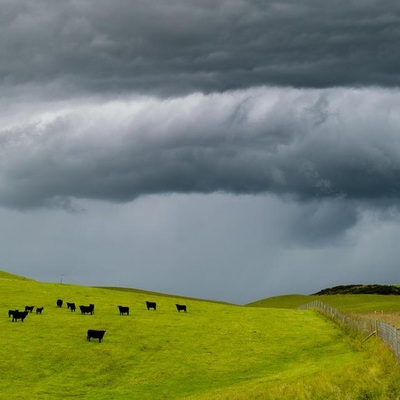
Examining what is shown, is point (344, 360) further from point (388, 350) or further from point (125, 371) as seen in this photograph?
point (125, 371)

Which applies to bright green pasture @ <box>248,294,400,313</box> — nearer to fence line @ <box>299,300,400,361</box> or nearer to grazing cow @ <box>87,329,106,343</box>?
fence line @ <box>299,300,400,361</box>

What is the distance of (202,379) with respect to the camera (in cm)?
4853

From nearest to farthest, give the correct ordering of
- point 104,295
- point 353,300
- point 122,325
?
point 122,325
point 104,295
point 353,300

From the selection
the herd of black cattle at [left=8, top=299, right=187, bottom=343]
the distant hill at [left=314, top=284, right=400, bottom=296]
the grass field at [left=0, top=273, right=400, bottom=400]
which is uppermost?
the distant hill at [left=314, top=284, right=400, bottom=296]

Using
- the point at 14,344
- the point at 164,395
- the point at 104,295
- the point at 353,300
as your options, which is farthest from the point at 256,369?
the point at 353,300

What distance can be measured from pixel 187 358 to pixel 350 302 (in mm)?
85049

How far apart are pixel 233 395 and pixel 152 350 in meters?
18.2

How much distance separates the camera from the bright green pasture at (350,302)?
11482cm

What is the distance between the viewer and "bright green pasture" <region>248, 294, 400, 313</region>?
11482 centimetres

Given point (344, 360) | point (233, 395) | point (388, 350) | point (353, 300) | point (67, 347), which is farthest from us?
point (353, 300)

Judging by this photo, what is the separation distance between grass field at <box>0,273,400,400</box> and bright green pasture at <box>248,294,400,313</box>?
4240 centimetres

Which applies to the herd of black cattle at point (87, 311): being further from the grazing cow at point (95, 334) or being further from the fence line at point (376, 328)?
the fence line at point (376, 328)

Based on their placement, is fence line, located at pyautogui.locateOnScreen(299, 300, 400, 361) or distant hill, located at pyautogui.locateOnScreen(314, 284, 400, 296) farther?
distant hill, located at pyautogui.locateOnScreen(314, 284, 400, 296)

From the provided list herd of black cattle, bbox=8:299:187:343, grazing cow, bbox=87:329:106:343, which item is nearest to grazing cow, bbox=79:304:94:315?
herd of black cattle, bbox=8:299:187:343
